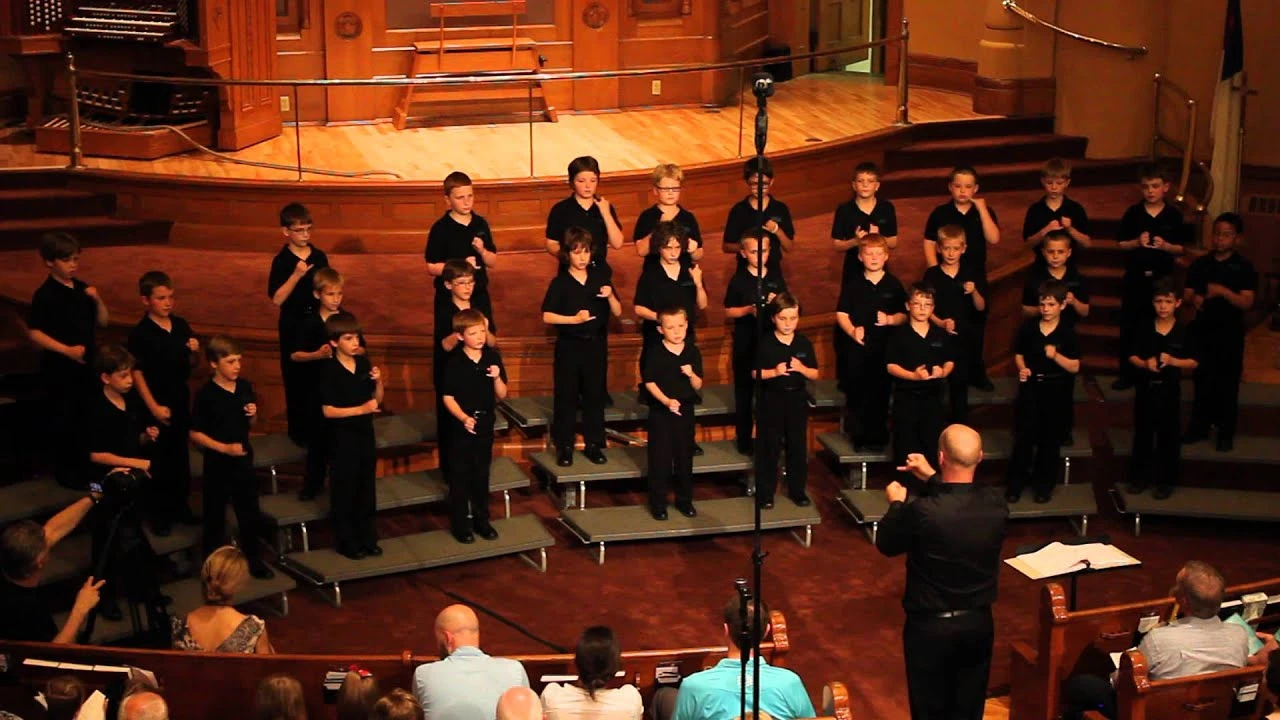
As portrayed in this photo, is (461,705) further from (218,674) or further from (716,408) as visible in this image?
(716,408)

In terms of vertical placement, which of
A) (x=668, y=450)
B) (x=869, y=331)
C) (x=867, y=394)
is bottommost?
(x=668, y=450)

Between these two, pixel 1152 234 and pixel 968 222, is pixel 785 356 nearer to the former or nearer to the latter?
pixel 968 222

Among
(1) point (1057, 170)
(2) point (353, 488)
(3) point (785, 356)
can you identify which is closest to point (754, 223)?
(3) point (785, 356)

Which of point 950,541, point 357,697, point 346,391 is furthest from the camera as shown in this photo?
point 346,391

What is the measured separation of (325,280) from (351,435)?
0.78 m

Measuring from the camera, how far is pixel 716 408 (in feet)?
31.5

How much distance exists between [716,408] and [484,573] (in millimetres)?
1694

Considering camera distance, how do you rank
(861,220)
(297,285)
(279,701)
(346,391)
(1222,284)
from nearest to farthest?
(279,701) < (346,391) < (297,285) < (1222,284) < (861,220)

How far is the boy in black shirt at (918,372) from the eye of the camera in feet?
29.0

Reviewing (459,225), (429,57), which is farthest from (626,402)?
(429,57)

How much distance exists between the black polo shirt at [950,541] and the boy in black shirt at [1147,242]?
372cm

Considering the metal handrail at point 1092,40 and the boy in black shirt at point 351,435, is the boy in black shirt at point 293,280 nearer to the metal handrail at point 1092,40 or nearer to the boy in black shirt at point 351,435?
the boy in black shirt at point 351,435

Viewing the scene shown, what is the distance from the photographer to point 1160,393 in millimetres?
8930

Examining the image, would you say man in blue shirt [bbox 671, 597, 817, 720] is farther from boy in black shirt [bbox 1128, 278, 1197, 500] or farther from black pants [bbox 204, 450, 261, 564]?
boy in black shirt [bbox 1128, 278, 1197, 500]
